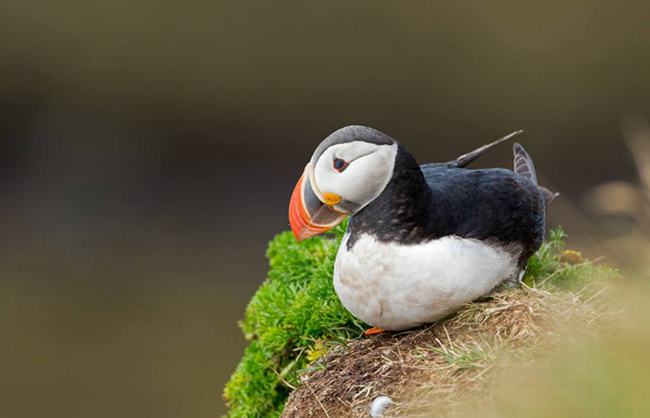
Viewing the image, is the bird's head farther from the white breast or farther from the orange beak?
the white breast

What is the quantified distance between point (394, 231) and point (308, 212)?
0.96 ft

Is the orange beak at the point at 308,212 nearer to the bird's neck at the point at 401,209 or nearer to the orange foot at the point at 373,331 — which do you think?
the bird's neck at the point at 401,209

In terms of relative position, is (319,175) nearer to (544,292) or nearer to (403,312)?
(403,312)

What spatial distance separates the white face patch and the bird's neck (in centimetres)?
4

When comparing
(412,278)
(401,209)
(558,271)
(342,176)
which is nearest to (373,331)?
(412,278)

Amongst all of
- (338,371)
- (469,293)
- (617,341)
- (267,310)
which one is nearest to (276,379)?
(267,310)

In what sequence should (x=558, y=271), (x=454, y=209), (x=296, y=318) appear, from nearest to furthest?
(x=454, y=209)
(x=296, y=318)
(x=558, y=271)

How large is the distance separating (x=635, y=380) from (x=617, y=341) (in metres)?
0.25

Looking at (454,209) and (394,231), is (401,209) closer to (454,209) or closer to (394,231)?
(394,231)

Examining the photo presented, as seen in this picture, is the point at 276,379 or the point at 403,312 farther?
the point at 276,379

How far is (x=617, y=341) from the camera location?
2174 millimetres

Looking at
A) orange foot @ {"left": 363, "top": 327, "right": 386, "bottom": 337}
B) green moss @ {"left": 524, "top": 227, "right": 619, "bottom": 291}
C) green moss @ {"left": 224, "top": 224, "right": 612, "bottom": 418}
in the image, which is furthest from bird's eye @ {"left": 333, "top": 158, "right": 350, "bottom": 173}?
green moss @ {"left": 524, "top": 227, "right": 619, "bottom": 291}

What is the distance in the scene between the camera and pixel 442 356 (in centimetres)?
314

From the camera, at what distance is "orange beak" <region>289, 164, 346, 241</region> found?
3336 mm
